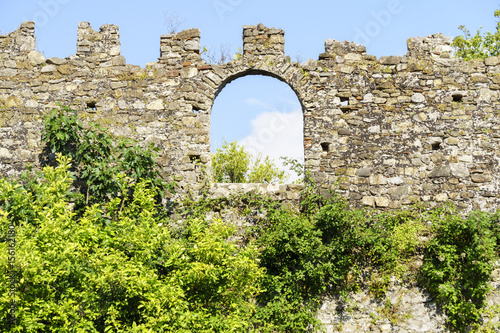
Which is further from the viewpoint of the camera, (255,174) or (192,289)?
(255,174)

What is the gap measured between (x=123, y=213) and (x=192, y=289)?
78.9 inches

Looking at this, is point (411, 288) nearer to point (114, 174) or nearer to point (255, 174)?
point (114, 174)

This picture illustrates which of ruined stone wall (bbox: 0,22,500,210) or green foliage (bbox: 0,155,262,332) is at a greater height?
ruined stone wall (bbox: 0,22,500,210)

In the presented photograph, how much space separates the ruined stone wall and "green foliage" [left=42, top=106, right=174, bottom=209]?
1.26 ft

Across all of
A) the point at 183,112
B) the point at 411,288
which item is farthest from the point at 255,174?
the point at 411,288

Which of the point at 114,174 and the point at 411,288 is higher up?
the point at 114,174

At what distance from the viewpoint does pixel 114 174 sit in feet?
33.6

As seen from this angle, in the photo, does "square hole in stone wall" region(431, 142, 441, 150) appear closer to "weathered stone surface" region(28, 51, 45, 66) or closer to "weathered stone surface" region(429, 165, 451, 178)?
"weathered stone surface" region(429, 165, 451, 178)

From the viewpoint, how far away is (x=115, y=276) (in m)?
7.65

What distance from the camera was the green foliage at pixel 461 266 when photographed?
9.45 m

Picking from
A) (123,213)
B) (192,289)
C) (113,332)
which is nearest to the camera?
(113,332)

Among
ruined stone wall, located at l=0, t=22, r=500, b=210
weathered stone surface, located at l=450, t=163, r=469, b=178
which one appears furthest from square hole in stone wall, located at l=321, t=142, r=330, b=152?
weathered stone surface, located at l=450, t=163, r=469, b=178

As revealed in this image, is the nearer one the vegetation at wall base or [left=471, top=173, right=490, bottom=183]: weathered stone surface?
the vegetation at wall base

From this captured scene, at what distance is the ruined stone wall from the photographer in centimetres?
1041
